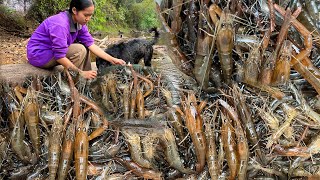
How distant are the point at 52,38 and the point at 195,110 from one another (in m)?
1.14

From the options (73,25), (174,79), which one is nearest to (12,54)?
(73,25)

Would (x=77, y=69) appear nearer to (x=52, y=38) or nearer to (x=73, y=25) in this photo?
(x=52, y=38)

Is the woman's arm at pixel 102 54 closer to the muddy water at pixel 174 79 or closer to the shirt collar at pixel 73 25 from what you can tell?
the shirt collar at pixel 73 25

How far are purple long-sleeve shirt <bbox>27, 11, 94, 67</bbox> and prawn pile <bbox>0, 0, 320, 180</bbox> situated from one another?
11.8 inches

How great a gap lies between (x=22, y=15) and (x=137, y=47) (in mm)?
2867

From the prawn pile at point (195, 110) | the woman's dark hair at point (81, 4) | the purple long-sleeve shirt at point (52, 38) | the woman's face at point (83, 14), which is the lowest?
the prawn pile at point (195, 110)

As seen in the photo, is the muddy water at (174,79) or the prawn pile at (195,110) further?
the muddy water at (174,79)

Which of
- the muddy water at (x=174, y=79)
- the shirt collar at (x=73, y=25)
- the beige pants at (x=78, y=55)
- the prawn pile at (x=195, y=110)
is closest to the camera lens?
the prawn pile at (x=195, y=110)

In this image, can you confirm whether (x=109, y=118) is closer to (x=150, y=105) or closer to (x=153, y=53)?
(x=150, y=105)

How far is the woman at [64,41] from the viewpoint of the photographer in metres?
2.23

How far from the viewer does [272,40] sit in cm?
156

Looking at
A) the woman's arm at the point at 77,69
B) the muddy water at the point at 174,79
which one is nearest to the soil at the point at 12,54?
the woman's arm at the point at 77,69

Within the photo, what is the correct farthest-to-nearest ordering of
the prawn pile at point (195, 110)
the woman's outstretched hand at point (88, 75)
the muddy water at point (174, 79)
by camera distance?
the woman's outstretched hand at point (88, 75)
the muddy water at point (174, 79)
the prawn pile at point (195, 110)

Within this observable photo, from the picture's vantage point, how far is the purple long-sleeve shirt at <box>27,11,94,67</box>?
2.24m
